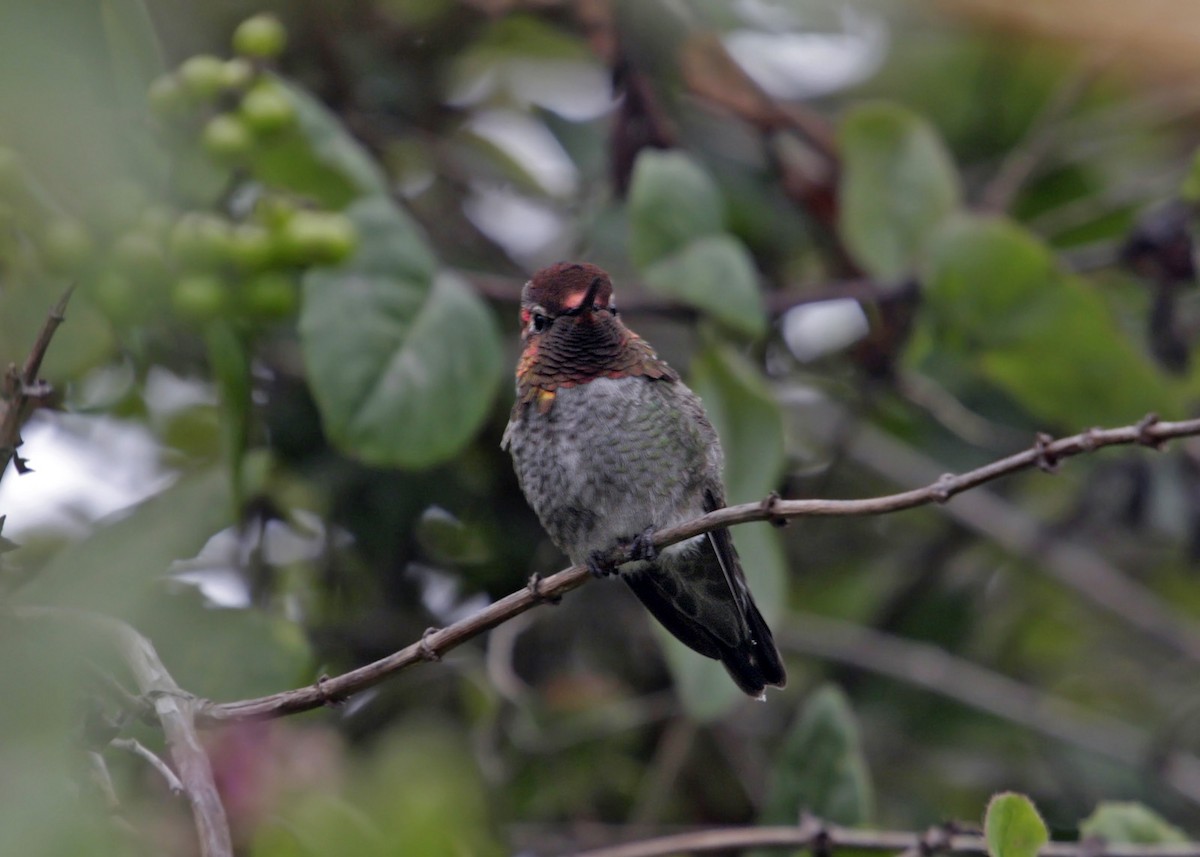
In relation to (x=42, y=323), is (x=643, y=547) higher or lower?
lower

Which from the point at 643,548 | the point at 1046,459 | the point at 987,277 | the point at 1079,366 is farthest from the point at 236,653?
the point at 1079,366

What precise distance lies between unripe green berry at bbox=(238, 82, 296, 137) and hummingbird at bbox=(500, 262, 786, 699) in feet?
1.62

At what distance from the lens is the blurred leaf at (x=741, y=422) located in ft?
8.50

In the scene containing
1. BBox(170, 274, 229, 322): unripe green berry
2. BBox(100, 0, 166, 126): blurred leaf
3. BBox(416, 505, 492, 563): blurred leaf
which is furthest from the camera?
BBox(416, 505, 492, 563): blurred leaf

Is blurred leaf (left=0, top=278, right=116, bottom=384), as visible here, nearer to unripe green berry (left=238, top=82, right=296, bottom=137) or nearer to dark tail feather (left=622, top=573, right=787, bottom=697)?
unripe green berry (left=238, top=82, right=296, bottom=137)

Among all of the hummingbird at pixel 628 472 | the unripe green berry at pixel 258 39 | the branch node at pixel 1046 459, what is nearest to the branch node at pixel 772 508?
the branch node at pixel 1046 459

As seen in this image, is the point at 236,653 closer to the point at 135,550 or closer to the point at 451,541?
the point at 135,550

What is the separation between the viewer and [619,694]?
3.46 metres

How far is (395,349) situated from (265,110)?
Result: 50 cm

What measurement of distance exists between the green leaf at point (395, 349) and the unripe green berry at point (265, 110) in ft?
0.99

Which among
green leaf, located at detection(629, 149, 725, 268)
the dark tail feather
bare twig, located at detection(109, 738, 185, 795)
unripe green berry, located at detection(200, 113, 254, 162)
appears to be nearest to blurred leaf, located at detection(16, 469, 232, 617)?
bare twig, located at detection(109, 738, 185, 795)

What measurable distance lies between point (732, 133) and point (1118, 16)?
3.60ft

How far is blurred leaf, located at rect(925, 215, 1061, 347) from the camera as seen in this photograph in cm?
284

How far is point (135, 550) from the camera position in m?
1.84
